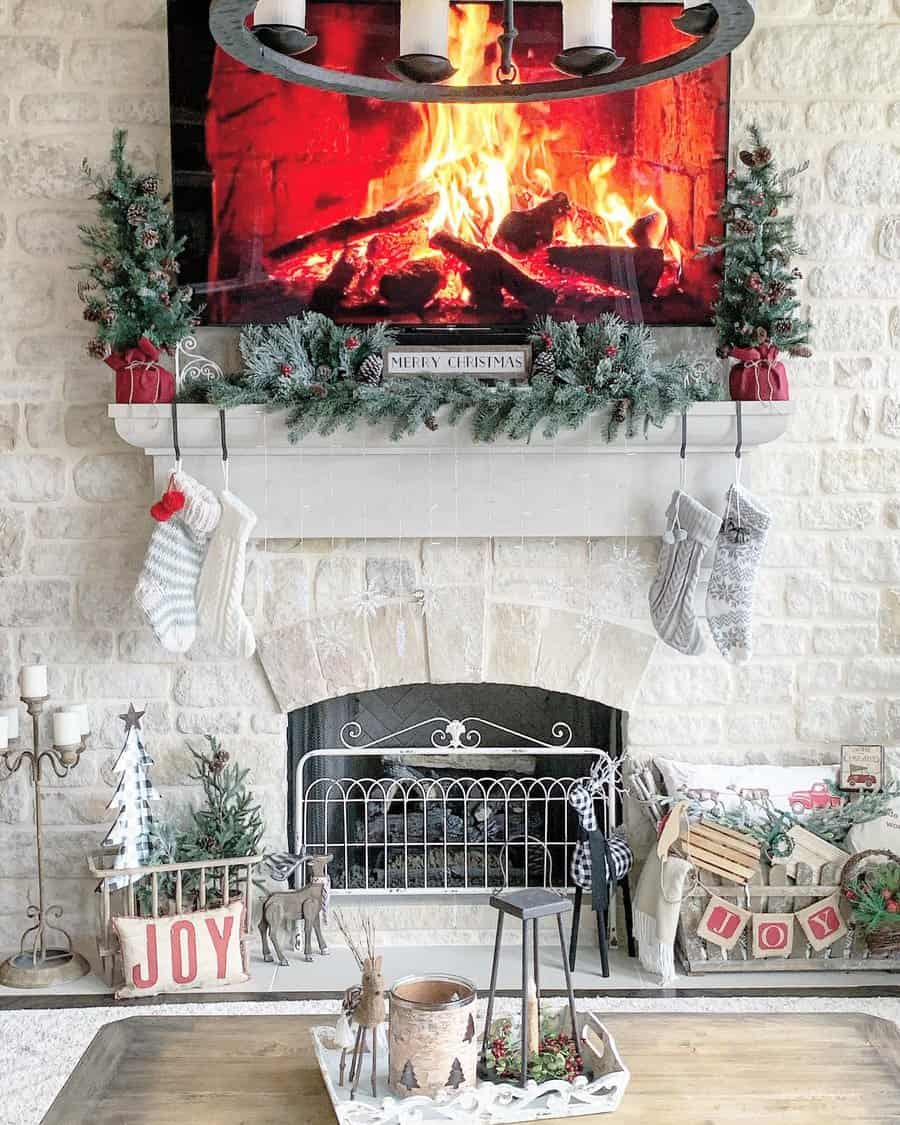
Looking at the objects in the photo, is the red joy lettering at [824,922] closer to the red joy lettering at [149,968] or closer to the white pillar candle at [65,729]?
the red joy lettering at [149,968]

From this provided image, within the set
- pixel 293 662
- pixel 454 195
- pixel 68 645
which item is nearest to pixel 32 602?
pixel 68 645

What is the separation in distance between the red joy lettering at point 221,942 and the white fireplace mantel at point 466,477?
3.44 feet

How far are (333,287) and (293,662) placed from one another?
3.45 ft

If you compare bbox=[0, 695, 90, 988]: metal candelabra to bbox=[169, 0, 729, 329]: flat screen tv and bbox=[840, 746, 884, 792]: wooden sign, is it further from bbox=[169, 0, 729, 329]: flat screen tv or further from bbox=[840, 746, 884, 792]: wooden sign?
bbox=[840, 746, 884, 792]: wooden sign

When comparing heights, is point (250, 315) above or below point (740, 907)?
above

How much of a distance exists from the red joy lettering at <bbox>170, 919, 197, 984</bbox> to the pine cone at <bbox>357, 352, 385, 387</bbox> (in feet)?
4.92

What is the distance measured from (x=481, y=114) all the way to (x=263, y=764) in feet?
6.23

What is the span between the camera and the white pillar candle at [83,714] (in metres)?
3.56

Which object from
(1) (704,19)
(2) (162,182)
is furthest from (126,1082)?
(2) (162,182)

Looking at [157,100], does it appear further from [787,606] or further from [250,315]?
[787,606]

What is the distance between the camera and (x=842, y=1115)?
1.85 m

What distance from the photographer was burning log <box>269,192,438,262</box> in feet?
11.5

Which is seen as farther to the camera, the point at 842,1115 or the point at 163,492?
the point at 163,492

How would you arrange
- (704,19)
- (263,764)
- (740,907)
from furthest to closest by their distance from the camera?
(263,764), (740,907), (704,19)
